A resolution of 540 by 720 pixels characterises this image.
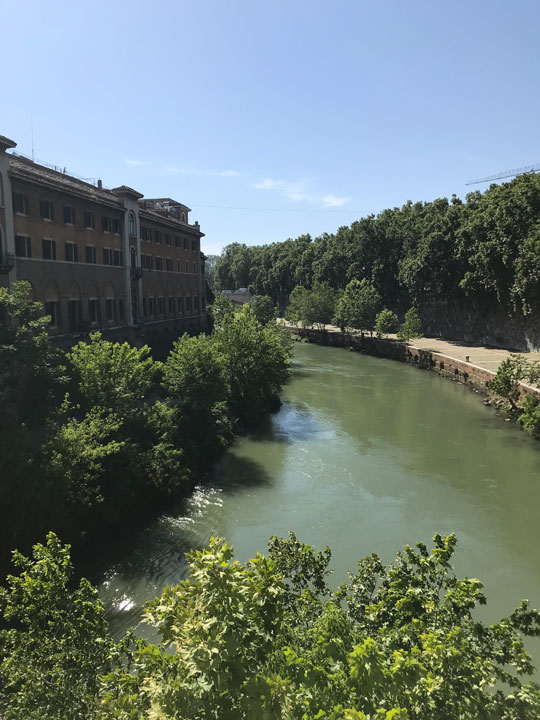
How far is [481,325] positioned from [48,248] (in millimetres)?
52079

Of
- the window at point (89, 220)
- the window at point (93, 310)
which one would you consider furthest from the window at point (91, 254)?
the window at point (93, 310)

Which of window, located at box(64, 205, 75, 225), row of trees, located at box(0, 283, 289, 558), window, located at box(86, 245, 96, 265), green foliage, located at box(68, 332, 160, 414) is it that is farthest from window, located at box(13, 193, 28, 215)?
green foliage, located at box(68, 332, 160, 414)

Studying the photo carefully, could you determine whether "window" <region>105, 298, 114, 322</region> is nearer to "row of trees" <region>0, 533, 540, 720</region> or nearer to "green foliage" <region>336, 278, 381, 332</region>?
"row of trees" <region>0, 533, 540, 720</region>

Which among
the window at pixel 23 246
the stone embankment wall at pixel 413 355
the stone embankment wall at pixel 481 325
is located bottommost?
the stone embankment wall at pixel 413 355

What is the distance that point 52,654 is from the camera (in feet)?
24.0

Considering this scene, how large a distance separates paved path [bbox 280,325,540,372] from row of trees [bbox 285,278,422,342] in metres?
2.35

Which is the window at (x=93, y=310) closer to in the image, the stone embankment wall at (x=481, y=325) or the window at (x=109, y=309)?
the window at (x=109, y=309)

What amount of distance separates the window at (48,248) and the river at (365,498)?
18538 millimetres

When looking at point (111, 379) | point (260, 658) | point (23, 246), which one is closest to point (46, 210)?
point (23, 246)

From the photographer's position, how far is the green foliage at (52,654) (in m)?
6.88

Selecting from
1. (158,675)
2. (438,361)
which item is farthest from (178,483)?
(438,361)

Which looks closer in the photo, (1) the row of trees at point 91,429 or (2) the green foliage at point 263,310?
(1) the row of trees at point 91,429

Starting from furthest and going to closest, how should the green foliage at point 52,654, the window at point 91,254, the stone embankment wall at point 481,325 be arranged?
the stone embankment wall at point 481,325
the window at point 91,254
the green foliage at point 52,654

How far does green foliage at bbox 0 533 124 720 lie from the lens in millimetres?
6879
